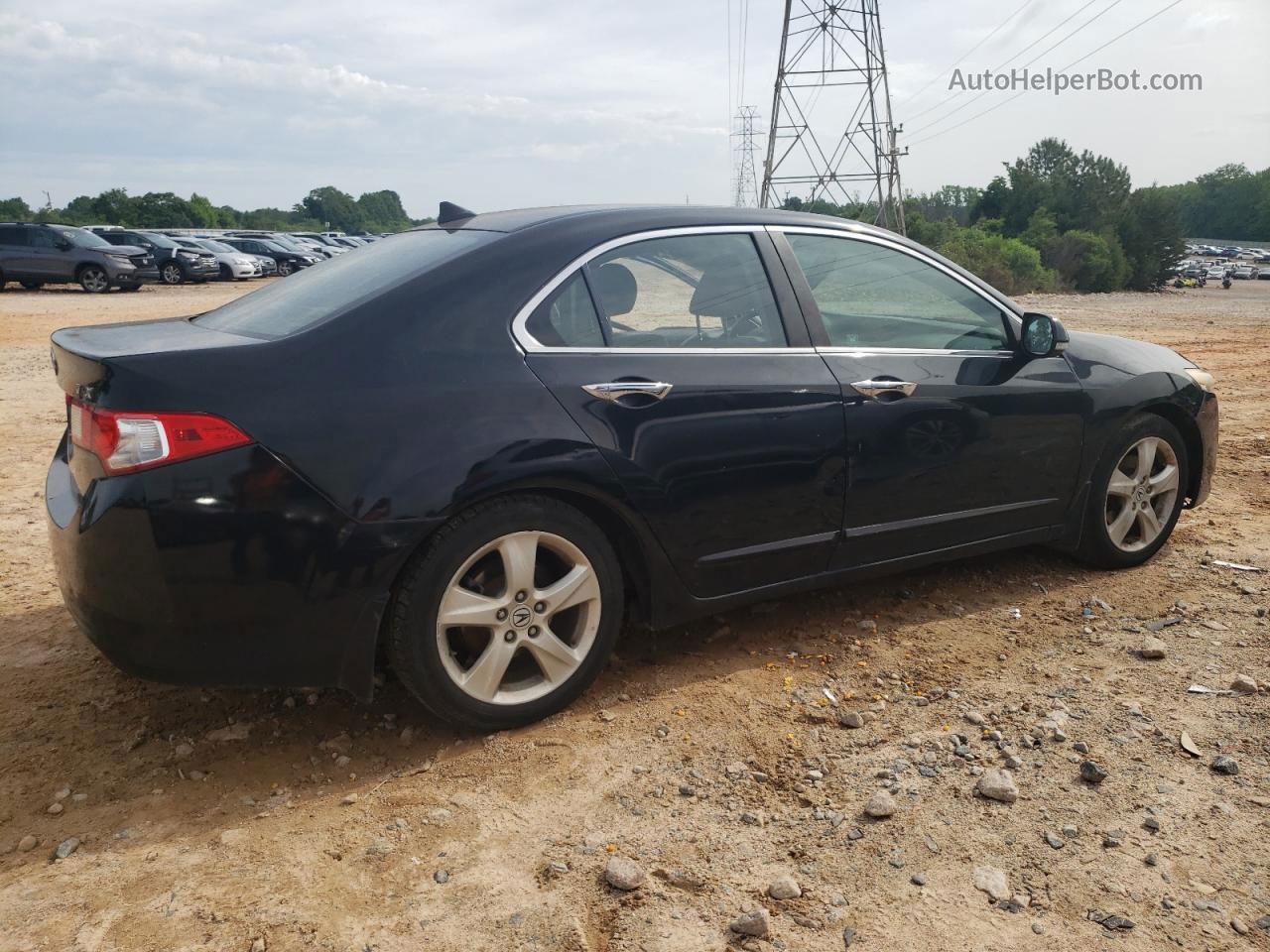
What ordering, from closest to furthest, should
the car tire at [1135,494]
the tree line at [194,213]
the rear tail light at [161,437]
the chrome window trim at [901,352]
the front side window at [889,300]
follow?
the rear tail light at [161,437], the chrome window trim at [901,352], the front side window at [889,300], the car tire at [1135,494], the tree line at [194,213]

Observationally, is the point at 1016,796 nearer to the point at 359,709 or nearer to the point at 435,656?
the point at 435,656

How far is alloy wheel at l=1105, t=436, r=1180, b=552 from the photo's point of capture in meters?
4.62

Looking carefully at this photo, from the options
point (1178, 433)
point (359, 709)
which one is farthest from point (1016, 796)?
point (1178, 433)

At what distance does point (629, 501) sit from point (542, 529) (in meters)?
0.31

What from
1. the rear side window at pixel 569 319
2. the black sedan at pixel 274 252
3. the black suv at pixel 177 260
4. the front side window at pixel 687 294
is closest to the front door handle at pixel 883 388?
the front side window at pixel 687 294

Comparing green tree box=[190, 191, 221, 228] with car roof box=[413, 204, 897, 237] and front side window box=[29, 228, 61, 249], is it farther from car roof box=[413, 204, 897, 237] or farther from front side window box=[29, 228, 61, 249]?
car roof box=[413, 204, 897, 237]

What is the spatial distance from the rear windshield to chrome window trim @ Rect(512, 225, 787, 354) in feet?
0.94

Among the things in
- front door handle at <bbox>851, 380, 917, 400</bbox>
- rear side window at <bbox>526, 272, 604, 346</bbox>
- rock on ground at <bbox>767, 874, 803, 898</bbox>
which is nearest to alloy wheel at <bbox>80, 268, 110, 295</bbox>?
rear side window at <bbox>526, 272, 604, 346</bbox>

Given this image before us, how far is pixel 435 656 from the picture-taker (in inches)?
118

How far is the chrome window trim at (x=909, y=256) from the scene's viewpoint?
3836 millimetres

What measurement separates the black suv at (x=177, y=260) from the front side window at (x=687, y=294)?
29.7 m

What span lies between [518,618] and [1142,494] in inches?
123

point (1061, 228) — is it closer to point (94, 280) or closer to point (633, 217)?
point (94, 280)

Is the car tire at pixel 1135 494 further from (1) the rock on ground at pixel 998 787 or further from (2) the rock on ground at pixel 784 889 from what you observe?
(2) the rock on ground at pixel 784 889
